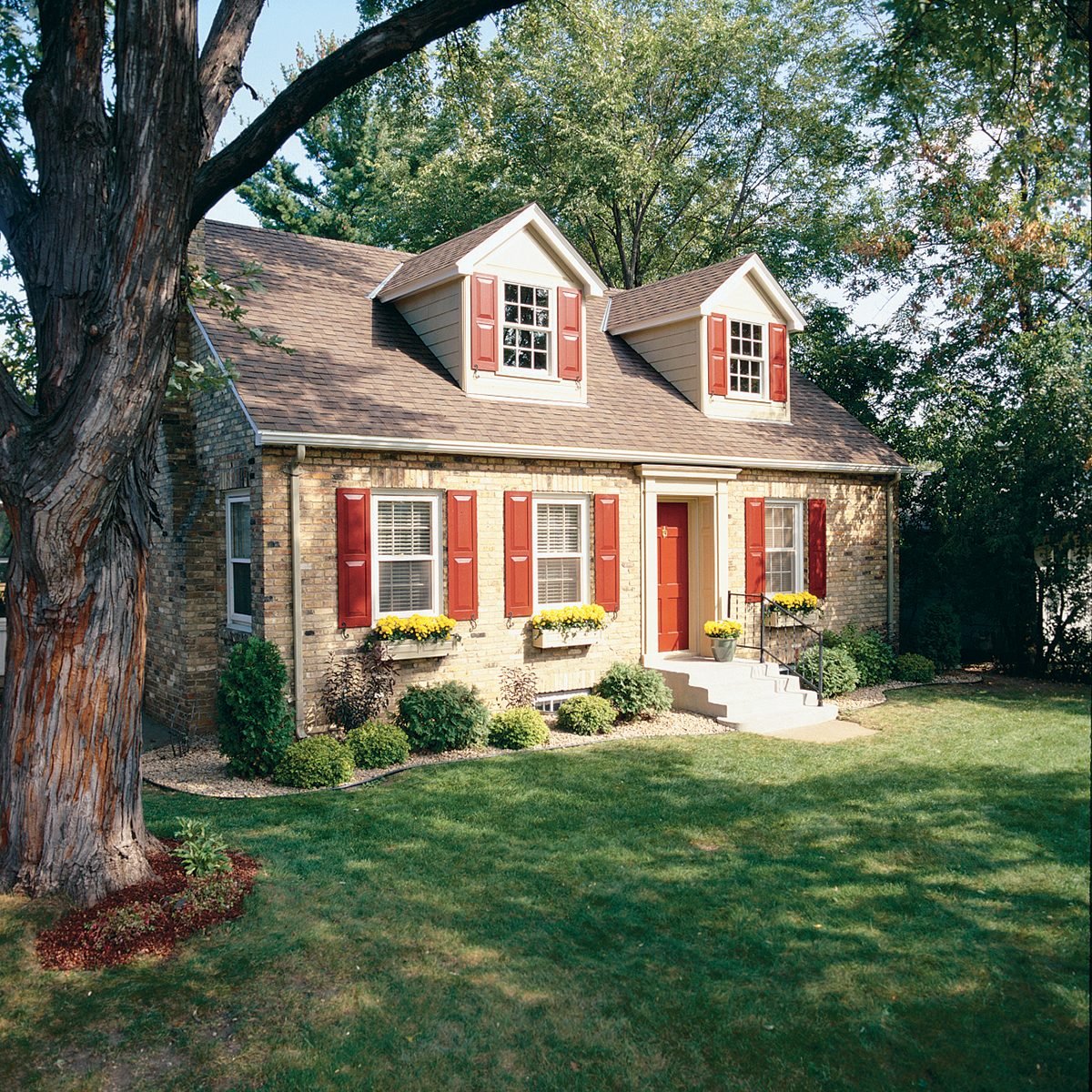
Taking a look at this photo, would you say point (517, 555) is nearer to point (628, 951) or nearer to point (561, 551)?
point (561, 551)

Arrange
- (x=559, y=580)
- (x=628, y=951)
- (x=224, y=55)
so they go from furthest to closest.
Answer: (x=559, y=580) < (x=224, y=55) < (x=628, y=951)

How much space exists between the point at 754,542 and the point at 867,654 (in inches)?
102

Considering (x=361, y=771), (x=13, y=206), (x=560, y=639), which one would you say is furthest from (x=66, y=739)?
(x=560, y=639)

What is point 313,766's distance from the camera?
9383 mm

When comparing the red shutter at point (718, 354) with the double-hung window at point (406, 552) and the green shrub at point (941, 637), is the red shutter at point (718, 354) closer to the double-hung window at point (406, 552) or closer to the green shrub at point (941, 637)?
the green shrub at point (941, 637)

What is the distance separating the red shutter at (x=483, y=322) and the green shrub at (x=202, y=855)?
7.99 m

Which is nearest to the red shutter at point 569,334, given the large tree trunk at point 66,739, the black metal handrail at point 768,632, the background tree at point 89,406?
the black metal handrail at point 768,632

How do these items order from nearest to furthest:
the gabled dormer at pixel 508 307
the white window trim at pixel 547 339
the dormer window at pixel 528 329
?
the gabled dormer at pixel 508 307
the white window trim at pixel 547 339
the dormer window at pixel 528 329

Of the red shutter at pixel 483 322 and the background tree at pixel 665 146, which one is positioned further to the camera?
the background tree at pixel 665 146

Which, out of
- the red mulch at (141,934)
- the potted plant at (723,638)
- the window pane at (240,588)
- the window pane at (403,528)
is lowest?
the red mulch at (141,934)

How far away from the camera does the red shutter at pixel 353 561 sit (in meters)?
10.8

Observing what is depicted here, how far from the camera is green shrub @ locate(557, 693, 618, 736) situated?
1170cm

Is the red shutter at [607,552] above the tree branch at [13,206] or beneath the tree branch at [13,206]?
beneath

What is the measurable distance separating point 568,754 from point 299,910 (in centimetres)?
477
